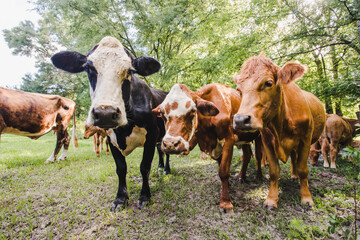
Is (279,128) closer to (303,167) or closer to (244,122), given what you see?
(303,167)

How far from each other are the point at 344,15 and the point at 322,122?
3895 millimetres

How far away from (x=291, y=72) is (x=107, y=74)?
102 inches

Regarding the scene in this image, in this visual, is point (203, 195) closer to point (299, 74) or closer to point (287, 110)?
point (287, 110)

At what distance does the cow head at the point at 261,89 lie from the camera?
2.26 meters

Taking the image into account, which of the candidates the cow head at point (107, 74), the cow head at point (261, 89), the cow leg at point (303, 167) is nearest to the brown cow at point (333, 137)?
the cow leg at point (303, 167)

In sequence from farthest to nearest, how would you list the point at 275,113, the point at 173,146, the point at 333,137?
the point at 333,137 < the point at 275,113 < the point at 173,146

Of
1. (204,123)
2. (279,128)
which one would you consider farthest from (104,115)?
(279,128)

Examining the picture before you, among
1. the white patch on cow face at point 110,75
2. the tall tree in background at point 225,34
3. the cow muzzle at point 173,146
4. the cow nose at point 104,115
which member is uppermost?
the tall tree in background at point 225,34

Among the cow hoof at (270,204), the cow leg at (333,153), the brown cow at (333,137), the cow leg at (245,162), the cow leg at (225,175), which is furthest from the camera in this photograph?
the brown cow at (333,137)

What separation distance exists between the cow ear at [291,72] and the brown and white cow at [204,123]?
0.98 m

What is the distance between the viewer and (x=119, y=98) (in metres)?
2.44

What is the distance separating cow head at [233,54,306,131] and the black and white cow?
158cm

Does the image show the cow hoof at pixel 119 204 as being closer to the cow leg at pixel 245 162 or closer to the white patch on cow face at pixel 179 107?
the white patch on cow face at pixel 179 107

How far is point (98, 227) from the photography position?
247 centimetres
